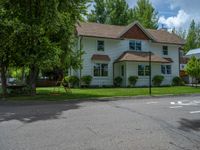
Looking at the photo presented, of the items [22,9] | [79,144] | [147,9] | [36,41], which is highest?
[147,9]

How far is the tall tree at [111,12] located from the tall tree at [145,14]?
91.4 inches

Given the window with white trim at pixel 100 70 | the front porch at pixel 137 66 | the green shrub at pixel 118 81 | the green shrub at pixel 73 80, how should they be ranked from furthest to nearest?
the green shrub at pixel 118 81 → the front porch at pixel 137 66 → the window with white trim at pixel 100 70 → the green shrub at pixel 73 80

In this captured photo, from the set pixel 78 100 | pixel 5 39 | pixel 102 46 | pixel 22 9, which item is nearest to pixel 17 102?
pixel 78 100

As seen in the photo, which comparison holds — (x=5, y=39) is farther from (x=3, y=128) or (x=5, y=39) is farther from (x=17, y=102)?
(x=3, y=128)

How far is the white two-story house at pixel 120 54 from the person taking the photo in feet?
116

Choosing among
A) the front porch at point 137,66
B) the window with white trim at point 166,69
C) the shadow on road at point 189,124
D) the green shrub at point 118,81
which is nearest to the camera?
the shadow on road at point 189,124

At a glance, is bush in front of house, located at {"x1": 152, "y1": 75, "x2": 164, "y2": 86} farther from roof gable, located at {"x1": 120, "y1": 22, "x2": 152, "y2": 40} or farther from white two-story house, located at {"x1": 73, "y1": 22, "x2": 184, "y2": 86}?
roof gable, located at {"x1": 120, "y1": 22, "x2": 152, "y2": 40}

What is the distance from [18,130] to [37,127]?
0.64 m

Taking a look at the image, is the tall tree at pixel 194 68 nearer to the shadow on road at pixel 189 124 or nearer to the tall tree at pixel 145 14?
the shadow on road at pixel 189 124

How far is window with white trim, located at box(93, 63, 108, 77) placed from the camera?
35.7 m

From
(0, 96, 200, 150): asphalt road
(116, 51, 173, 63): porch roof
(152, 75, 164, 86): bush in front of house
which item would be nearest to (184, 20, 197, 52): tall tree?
(116, 51, 173, 63): porch roof

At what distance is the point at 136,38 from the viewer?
3806 centimetres

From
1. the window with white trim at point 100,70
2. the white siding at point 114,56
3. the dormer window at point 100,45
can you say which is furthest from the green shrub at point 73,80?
the dormer window at point 100,45

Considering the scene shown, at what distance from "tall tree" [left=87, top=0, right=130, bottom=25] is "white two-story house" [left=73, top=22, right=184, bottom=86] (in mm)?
21457
